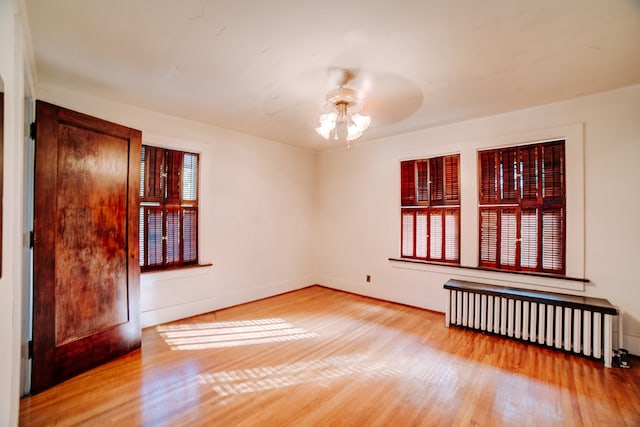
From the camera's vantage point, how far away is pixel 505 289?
3.56 metres

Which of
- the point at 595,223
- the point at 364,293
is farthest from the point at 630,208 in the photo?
the point at 364,293

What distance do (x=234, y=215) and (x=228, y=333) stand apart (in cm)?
182

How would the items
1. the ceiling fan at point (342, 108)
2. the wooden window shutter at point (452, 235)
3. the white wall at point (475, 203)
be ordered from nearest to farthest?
the ceiling fan at point (342, 108)
the white wall at point (475, 203)
the wooden window shutter at point (452, 235)

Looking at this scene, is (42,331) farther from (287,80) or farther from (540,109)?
(540,109)

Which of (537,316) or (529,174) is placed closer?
(537,316)

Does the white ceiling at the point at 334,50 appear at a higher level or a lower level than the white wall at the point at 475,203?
higher

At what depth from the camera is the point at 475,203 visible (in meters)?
4.02

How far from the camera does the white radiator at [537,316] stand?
113 inches

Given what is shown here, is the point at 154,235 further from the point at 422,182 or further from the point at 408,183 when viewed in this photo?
the point at 422,182

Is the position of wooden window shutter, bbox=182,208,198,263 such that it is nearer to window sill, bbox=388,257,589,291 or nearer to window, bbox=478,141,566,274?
window sill, bbox=388,257,589,291

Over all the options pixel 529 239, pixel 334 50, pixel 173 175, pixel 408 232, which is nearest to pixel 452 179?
pixel 408 232

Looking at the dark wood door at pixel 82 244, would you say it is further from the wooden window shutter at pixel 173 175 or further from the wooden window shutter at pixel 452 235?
the wooden window shutter at pixel 452 235

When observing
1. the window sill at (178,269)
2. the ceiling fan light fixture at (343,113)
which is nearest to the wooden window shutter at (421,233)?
the ceiling fan light fixture at (343,113)

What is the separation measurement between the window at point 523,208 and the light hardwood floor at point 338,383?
1051mm
